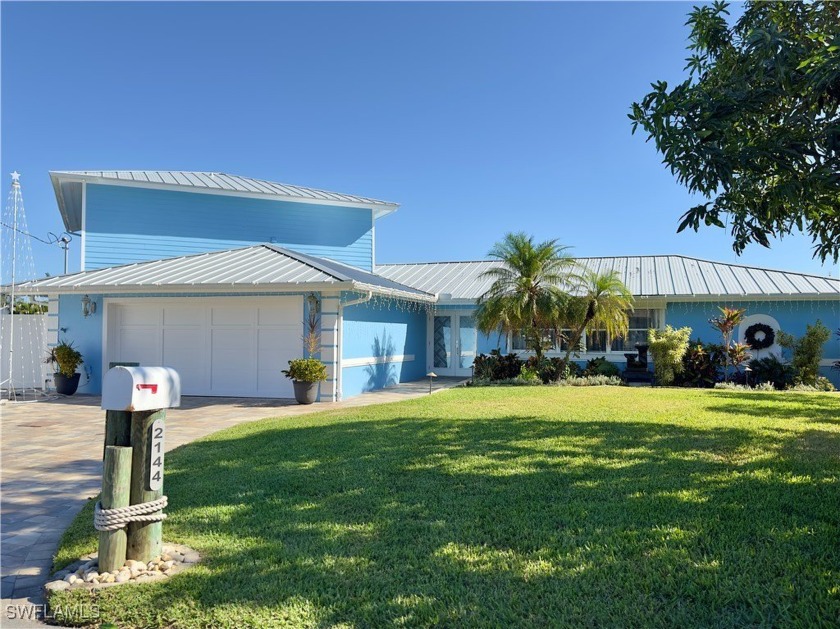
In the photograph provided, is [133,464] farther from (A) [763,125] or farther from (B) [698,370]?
(B) [698,370]

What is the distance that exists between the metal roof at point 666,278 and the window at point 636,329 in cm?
82

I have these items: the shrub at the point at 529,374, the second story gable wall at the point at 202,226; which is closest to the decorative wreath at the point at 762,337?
the shrub at the point at 529,374

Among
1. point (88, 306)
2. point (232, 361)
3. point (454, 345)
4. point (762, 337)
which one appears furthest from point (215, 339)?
point (762, 337)

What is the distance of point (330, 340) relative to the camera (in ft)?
41.0

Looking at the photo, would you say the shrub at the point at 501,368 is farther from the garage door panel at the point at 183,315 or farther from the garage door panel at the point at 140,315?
the garage door panel at the point at 140,315

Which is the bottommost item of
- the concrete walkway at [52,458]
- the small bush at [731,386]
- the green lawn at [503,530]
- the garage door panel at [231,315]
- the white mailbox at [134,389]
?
the concrete walkway at [52,458]

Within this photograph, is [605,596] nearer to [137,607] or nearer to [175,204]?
[137,607]

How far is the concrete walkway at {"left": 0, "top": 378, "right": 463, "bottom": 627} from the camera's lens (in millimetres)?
4004

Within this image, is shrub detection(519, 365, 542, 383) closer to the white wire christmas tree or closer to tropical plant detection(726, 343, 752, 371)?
tropical plant detection(726, 343, 752, 371)

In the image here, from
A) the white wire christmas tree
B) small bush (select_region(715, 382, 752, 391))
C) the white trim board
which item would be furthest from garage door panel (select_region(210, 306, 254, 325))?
small bush (select_region(715, 382, 752, 391))

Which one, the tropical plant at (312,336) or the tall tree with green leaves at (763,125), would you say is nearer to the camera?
the tall tree with green leaves at (763,125)

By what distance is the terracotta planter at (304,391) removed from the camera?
12008 mm

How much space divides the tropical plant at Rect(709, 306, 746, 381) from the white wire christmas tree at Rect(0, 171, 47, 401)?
695 inches

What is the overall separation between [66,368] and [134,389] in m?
12.7
